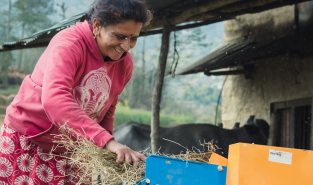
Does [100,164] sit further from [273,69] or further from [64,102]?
[273,69]

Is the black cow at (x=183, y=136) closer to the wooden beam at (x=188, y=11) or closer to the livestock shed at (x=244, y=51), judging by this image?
the livestock shed at (x=244, y=51)

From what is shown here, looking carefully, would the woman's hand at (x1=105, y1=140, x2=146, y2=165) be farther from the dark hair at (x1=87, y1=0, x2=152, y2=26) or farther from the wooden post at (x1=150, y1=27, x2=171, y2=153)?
the wooden post at (x1=150, y1=27, x2=171, y2=153)

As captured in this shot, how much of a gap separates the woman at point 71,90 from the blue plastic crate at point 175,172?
0.26 meters

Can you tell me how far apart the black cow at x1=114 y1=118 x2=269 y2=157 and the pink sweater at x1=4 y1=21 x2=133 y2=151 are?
353cm

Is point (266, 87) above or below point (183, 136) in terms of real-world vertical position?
above

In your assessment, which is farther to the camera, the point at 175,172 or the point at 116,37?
the point at 116,37

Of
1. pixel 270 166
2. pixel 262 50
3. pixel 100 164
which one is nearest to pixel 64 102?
pixel 100 164

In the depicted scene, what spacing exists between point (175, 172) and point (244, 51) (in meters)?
5.55

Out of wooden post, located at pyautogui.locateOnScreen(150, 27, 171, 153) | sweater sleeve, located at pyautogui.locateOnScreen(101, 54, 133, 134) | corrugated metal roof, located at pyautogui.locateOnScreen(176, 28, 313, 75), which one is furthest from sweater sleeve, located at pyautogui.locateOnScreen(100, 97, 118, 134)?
corrugated metal roof, located at pyautogui.locateOnScreen(176, 28, 313, 75)

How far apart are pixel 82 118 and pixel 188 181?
52 centimetres

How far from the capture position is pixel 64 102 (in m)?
2.16

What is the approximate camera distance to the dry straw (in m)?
1.95

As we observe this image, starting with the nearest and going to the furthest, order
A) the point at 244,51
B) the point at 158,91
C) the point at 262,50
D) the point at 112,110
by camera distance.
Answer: the point at 112,110, the point at 158,91, the point at 262,50, the point at 244,51

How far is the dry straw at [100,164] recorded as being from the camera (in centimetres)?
195
